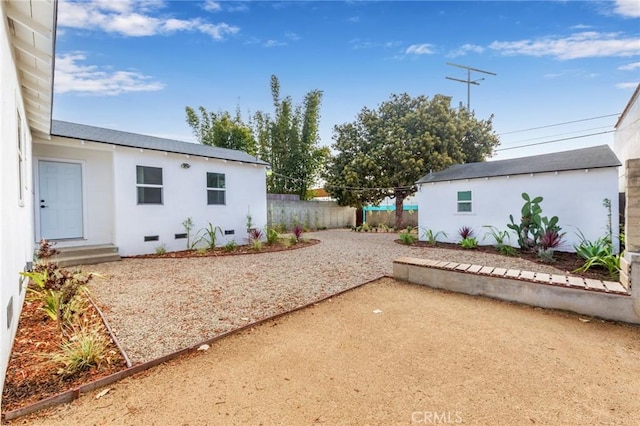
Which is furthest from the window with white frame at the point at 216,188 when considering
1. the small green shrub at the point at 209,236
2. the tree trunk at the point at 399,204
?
the tree trunk at the point at 399,204

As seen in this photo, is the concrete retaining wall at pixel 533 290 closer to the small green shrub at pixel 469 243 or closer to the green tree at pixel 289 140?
the small green shrub at pixel 469 243

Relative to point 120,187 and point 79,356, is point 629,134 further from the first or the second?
point 120,187

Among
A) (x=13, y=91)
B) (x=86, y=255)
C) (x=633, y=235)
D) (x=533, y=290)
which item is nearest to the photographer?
(x=13, y=91)

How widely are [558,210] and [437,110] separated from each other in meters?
7.95

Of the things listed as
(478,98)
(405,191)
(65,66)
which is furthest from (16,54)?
(478,98)

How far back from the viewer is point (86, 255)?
6.89 m

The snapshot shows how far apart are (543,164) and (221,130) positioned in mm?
15332

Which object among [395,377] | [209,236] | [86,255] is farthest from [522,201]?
[86,255]

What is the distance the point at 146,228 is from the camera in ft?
26.4

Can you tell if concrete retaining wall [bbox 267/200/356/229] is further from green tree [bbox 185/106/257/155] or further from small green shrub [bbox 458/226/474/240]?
small green shrub [bbox 458/226/474/240]

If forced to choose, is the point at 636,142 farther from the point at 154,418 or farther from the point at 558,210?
the point at 154,418

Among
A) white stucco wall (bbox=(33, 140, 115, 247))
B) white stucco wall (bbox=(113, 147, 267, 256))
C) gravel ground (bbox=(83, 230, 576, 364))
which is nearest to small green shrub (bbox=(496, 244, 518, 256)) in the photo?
gravel ground (bbox=(83, 230, 576, 364))

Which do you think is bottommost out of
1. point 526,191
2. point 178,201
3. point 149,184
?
point 178,201

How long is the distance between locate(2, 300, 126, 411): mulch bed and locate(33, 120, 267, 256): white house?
5063 millimetres
